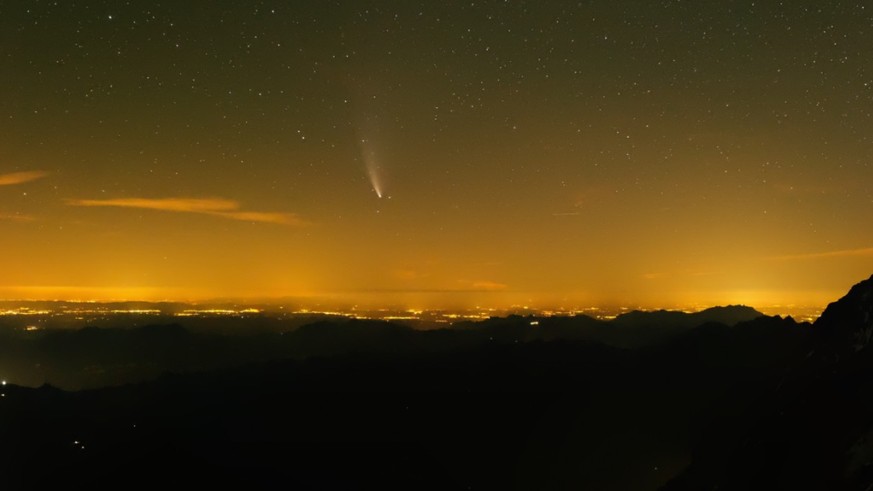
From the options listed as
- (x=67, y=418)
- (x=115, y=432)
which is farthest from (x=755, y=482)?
(x=67, y=418)

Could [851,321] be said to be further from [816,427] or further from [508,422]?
[508,422]

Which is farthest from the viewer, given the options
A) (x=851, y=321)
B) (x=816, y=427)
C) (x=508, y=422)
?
(x=508, y=422)

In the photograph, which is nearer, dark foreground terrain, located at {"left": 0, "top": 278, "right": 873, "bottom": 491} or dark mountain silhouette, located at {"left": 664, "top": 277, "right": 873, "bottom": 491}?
dark mountain silhouette, located at {"left": 664, "top": 277, "right": 873, "bottom": 491}

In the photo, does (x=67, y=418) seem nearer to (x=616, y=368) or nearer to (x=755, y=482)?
(x=616, y=368)

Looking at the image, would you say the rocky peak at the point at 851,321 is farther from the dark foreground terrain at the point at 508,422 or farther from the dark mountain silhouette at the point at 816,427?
the dark foreground terrain at the point at 508,422

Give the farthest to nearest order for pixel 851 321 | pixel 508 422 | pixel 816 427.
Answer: pixel 508 422
pixel 851 321
pixel 816 427

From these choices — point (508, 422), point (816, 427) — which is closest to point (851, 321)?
point (816, 427)

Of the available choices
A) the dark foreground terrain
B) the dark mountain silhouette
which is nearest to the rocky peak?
the dark mountain silhouette

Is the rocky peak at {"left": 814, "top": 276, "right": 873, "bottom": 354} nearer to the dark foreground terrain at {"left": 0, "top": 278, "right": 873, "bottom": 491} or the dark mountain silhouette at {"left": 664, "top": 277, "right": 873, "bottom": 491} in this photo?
the dark mountain silhouette at {"left": 664, "top": 277, "right": 873, "bottom": 491}
